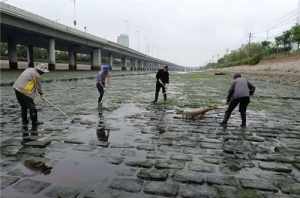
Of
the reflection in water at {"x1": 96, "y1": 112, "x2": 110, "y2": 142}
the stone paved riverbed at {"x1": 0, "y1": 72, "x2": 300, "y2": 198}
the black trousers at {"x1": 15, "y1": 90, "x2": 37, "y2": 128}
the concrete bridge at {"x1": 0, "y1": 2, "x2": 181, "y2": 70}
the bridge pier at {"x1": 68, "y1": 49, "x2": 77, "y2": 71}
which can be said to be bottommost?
the stone paved riverbed at {"x1": 0, "y1": 72, "x2": 300, "y2": 198}

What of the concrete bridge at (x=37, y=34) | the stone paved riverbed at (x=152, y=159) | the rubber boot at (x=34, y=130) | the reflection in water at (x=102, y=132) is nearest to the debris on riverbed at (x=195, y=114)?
the stone paved riverbed at (x=152, y=159)

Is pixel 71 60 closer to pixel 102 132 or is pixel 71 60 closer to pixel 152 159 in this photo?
pixel 102 132

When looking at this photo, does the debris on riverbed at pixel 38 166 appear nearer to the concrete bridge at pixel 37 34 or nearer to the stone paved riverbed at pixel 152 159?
the stone paved riverbed at pixel 152 159

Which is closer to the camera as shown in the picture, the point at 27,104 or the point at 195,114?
the point at 27,104

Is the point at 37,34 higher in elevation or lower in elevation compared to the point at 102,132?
higher

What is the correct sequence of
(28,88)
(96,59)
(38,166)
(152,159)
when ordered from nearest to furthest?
(38,166) → (152,159) → (28,88) → (96,59)

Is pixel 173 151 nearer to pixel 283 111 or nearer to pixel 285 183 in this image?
pixel 285 183

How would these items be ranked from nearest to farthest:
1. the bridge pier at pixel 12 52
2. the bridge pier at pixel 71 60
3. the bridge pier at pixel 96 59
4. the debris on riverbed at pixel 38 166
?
the debris on riverbed at pixel 38 166, the bridge pier at pixel 12 52, the bridge pier at pixel 71 60, the bridge pier at pixel 96 59

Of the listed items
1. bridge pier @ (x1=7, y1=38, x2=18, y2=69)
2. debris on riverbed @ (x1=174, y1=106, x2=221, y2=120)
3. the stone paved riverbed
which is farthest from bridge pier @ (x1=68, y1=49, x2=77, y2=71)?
debris on riverbed @ (x1=174, y1=106, x2=221, y2=120)

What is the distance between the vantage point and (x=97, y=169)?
4.72m

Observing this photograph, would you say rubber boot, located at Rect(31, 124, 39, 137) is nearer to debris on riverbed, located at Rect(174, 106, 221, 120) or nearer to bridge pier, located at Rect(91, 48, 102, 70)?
debris on riverbed, located at Rect(174, 106, 221, 120)

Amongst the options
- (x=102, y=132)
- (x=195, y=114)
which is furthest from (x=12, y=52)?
(x=102, y=132)

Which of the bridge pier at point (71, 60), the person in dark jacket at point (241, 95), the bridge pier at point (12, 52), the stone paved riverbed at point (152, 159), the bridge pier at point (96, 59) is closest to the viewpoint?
the stone paved riverbed at point (152, 159)

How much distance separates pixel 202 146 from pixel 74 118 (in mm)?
4746
